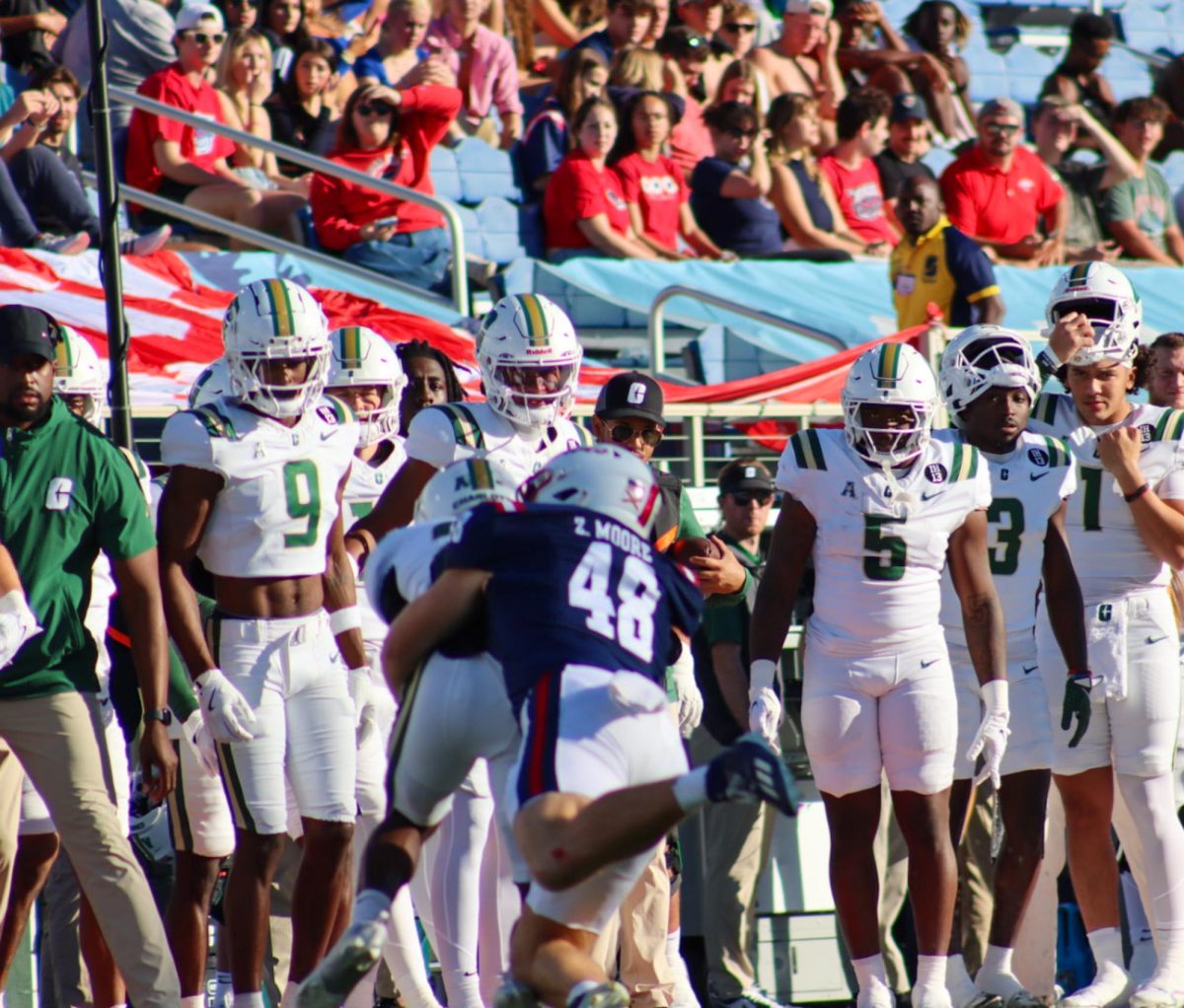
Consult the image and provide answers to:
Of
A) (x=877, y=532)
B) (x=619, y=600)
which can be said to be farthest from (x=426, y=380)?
(x=619, y=600)

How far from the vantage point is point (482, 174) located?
11.7 m

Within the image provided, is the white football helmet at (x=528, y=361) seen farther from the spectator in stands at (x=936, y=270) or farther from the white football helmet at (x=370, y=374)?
the spectator in stands at (x=936, y=270)

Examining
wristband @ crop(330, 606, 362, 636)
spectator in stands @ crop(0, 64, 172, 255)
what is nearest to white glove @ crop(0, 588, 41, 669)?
wristband @ crop(330, 606, 362, 636)

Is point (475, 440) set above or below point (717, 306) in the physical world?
below

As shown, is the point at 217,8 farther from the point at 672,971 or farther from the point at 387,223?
the point at 672,971

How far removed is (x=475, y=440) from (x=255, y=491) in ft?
2.40

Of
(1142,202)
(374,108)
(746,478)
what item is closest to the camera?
(746,478)

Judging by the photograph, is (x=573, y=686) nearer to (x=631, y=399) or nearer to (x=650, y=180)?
(x=631, y=399)

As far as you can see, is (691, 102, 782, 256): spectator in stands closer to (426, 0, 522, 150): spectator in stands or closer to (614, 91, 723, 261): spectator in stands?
(614, 91, 723, 261): spectator in stands

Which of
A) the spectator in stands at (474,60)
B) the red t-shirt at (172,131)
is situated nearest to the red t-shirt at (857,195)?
the spectator in stands at (474,60)

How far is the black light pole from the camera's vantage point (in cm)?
659

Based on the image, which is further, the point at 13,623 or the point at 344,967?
the point at 13,623

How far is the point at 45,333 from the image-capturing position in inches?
214

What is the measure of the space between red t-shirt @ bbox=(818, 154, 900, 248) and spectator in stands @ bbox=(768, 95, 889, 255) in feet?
0.40
